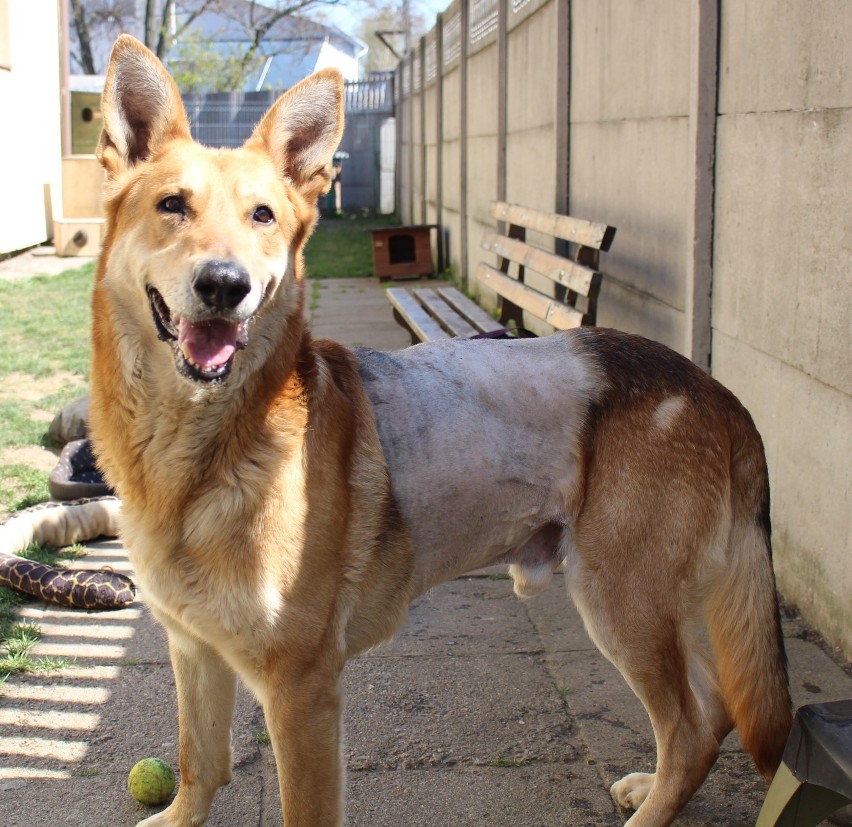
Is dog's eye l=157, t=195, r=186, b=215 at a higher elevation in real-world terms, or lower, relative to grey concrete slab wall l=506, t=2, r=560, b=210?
lower

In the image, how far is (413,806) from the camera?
3025 millimetres

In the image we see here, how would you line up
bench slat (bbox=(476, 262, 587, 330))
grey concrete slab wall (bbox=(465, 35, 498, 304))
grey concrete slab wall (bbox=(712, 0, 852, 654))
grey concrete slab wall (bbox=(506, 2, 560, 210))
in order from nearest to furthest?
1. grey concrete slab wall (bbox=(712, 0, 852, 654))
2. bench slat (bbox=(476, 262, 587, 330))
3. grey concrete slab wall (bbox=(506, 2, 560, 210))
4. grey concrete slab wall (bbox=(465, 35, 498, 304))

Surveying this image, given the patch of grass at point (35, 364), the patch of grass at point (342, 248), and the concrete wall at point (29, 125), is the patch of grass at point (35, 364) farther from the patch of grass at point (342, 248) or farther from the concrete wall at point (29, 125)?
the patch of grass at point (342, 248)

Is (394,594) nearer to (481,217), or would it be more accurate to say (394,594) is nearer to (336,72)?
(336,72)

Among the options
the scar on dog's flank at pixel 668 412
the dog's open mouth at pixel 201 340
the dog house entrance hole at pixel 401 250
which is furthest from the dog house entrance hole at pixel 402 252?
the dog's open mouth at pixel 201 340

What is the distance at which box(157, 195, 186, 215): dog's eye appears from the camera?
8.55ft

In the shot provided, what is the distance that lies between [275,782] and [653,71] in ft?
13.3

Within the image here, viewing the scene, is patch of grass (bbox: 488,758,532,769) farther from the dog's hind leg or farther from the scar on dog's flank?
the scar on dog's flank

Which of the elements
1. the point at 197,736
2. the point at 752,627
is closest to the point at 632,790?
the point at 752,627

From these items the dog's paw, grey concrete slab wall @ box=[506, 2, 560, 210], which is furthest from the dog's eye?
grey concrete slab wall @ box=[506, 2, 560, 210]

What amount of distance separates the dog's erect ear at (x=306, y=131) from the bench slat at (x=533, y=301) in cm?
243

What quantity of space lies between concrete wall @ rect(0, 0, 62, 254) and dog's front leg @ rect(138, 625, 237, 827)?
1270 centimetres

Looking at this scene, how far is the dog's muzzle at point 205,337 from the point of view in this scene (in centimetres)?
245

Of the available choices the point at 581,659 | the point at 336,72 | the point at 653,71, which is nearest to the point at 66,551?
the point at 581,659
